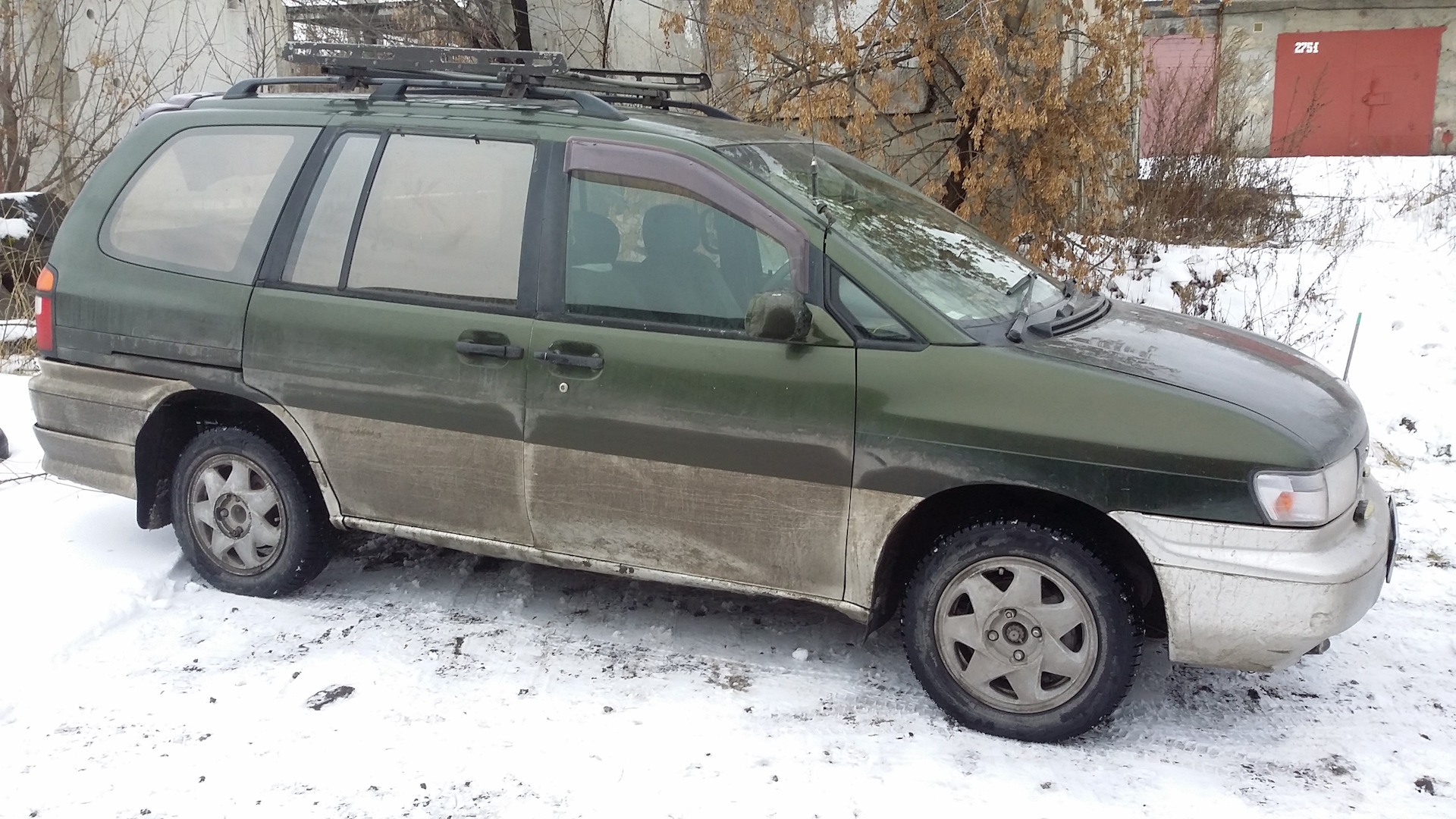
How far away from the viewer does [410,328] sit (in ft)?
13.0

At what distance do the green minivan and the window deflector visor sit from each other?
0.01m

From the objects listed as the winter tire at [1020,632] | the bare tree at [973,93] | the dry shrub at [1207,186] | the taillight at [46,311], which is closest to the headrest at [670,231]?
the winter tire at [1020,632]

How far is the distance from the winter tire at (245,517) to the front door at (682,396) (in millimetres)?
1091

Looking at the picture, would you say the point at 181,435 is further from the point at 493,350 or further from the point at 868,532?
the point at 868,532

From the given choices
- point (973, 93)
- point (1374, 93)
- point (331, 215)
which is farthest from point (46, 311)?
point (1374, 93)

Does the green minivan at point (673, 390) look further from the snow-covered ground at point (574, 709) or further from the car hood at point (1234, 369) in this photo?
the snow-covered ground at point (574, 709)

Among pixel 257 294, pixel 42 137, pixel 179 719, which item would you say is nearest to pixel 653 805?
pixel 179 719

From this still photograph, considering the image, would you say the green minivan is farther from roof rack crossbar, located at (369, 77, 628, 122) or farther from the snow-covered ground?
the snow-covered ground

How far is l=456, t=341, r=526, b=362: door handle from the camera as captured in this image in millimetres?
3822

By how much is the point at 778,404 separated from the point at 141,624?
260 centimetres

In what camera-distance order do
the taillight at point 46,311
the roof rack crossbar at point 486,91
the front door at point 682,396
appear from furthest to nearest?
the taillight at point 46,311
the roof rack crossbar at point 486,91
the front door at point 682,396

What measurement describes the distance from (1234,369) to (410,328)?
276cm

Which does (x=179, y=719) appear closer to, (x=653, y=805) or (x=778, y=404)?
(x=653, y=805)

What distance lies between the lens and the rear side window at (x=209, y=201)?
13.9 feet
